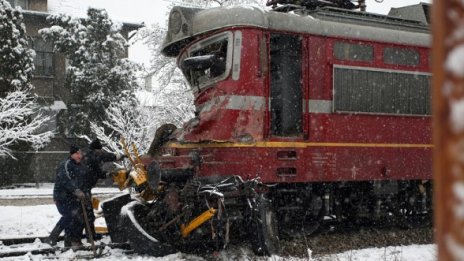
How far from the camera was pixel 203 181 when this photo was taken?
8.14 meters

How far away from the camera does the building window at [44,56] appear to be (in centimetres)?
3081

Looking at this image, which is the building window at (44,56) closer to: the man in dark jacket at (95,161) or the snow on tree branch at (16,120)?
the snow on tree branch at (16,120)

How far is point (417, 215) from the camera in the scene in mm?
10992

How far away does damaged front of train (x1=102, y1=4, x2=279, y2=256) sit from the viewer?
783 cm

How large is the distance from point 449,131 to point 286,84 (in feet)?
27.3

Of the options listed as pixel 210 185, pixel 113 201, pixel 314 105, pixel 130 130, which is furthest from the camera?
pixel 130 130

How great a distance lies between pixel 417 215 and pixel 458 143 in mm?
10988

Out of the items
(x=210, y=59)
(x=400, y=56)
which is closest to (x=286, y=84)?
(x=210, y=59)

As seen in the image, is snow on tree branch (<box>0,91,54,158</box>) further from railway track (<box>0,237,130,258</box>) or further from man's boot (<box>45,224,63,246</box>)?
man's boot (<box>45,224,63,246</box>)

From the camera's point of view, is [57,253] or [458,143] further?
[57,253]

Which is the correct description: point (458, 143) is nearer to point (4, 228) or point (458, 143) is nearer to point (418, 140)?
point (418, 140)

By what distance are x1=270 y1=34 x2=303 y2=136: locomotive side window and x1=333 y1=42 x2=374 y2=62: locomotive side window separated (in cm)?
75

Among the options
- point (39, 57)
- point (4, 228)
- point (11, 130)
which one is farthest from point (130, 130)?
point (4, 228)

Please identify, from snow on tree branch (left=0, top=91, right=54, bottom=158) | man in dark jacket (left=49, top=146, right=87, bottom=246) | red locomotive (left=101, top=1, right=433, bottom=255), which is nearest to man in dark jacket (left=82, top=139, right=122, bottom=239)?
man in dark jacket (left=49, top=146, right=87, bottom=246)
